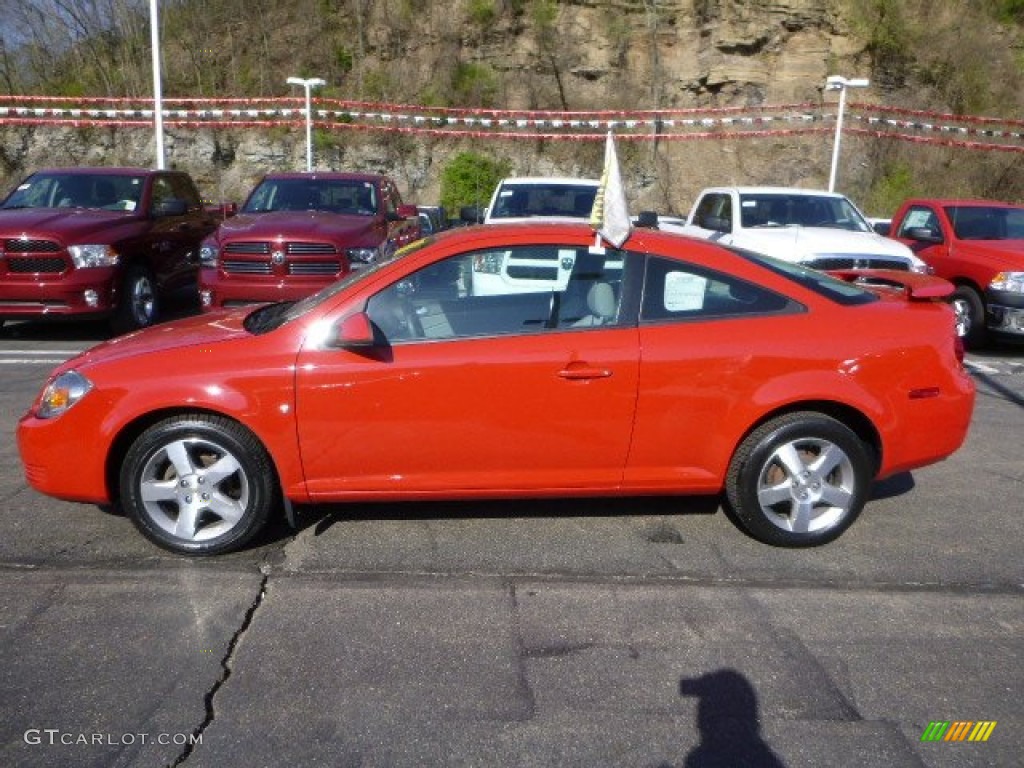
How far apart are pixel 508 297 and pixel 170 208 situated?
26.5 ft

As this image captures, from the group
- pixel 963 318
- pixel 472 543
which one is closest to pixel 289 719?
pixel 472 543

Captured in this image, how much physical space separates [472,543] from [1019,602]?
2546mm

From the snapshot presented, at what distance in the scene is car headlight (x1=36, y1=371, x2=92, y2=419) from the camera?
14.3 ft

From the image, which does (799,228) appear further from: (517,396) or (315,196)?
(517,396)

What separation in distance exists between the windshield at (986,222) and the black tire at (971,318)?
920 millimetres

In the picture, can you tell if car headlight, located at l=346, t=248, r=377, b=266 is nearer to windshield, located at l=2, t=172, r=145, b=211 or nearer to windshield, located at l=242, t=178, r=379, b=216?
windshield, located at l=242, t=178, r=379, b=216

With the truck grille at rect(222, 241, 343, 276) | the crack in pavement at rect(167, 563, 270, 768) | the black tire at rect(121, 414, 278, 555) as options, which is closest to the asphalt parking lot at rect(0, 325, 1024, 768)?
the crack in pavement at rect(167, 563, 270, 768)

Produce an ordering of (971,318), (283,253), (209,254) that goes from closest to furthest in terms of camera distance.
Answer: (283,253)
(209,254)
(971,318)

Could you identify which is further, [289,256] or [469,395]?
[289,256]

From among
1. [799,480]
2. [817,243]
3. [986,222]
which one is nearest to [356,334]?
[799,480]

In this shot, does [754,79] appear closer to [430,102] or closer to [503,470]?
[430,102]

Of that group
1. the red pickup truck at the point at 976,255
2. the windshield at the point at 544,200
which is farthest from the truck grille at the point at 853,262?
the windshield at the point at 544,200

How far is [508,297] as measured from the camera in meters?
4.46

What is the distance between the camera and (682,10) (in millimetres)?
30547
